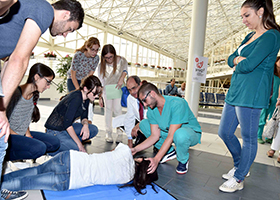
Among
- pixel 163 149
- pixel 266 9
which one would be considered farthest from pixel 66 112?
pixel 266 9

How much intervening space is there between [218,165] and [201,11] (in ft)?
10.3

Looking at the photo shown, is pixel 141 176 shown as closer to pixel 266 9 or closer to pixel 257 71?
pixel 257 71

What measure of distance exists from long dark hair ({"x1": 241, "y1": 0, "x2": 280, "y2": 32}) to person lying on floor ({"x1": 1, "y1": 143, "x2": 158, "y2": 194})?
1633 mm

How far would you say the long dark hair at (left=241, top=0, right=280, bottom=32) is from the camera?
6.25ft

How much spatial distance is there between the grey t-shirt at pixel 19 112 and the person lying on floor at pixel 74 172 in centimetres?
52

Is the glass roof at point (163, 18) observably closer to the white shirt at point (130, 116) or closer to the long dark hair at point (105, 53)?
the long dark hair at point (105, 53)

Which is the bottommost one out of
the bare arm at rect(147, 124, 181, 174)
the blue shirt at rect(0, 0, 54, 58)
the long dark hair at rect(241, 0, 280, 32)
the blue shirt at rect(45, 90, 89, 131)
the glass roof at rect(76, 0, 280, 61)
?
the bare arm at rect(147, 124, 181, 174)

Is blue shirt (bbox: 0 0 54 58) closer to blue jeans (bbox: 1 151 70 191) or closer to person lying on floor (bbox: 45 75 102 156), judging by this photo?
blue jeans (bbox: 1 151 70 191)

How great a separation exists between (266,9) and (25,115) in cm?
242

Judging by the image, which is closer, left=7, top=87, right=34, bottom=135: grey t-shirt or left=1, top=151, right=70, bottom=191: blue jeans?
left=1, top=151, right=70, bottom=191: blue jeans

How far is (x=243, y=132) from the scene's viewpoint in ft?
6.94

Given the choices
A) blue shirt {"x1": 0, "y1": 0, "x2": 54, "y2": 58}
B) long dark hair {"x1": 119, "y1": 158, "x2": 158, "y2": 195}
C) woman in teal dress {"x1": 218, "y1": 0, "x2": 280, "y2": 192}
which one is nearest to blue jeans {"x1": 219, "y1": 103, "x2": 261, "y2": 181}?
woman in teal dress {"x1": 218, "y1": 0, "x2": 280, "y2": 192}

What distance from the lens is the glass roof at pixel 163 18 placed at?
18.7 meters

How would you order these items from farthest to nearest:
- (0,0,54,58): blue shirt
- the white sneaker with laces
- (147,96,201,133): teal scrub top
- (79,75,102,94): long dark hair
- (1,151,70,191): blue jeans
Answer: the white sneaker with laces → (79,75,102,94): long dark hair → (147,96,201,133): teal scrub top → (1,151,70,191): blue jeans → (0,0,54,58): blue shirt
